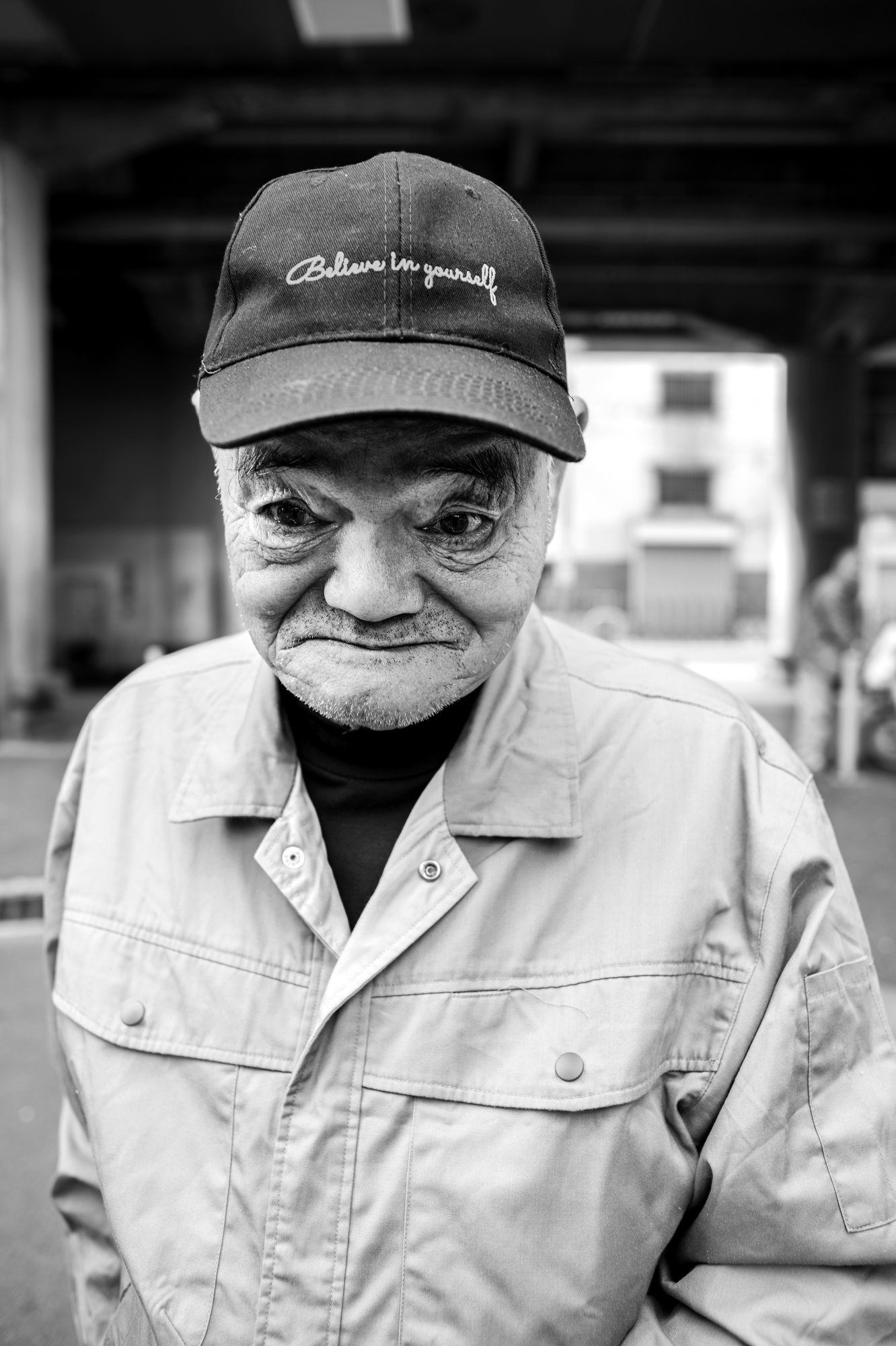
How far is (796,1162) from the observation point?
1.10 metres

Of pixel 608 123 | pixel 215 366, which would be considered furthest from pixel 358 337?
pixel 608 123

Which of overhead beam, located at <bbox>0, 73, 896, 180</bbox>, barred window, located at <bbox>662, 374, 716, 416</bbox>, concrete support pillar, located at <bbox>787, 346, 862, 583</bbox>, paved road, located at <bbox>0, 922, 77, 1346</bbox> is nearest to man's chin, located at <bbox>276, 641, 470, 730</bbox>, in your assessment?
paved road, located at <bbox>0, 922, 77, 1346</bbox>

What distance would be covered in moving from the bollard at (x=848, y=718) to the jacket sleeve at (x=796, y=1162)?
7844mm

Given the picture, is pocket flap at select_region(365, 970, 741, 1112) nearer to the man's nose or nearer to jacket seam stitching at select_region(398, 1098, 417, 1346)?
jacket seam stitching at select_region(398, 1098, 417, 1346)

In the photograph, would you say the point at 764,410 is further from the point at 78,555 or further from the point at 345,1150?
the point at 345,1150

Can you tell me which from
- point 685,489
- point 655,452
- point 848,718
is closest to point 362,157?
point 848,718

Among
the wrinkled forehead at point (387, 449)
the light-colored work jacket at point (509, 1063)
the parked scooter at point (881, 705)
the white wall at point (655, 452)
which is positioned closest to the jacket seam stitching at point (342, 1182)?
the light-colored work jacket at point (509, 1063)

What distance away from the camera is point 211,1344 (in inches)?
44.6

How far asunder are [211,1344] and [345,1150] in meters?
0.25

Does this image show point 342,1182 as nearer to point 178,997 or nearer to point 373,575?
point 178,997

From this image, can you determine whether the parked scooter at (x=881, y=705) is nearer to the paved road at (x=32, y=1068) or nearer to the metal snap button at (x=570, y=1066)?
the paved road at (x=32, y=1068)

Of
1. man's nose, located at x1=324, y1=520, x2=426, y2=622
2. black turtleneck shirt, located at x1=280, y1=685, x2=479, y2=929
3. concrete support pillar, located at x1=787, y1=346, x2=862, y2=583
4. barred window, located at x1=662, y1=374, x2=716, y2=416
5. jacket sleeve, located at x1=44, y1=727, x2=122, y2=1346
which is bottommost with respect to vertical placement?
jacket sleeve, located at x1=44, y1=727, x2=122, y2=1346

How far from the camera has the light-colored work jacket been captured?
1.09 m

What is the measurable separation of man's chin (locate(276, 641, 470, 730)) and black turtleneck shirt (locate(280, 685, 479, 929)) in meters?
0.14
